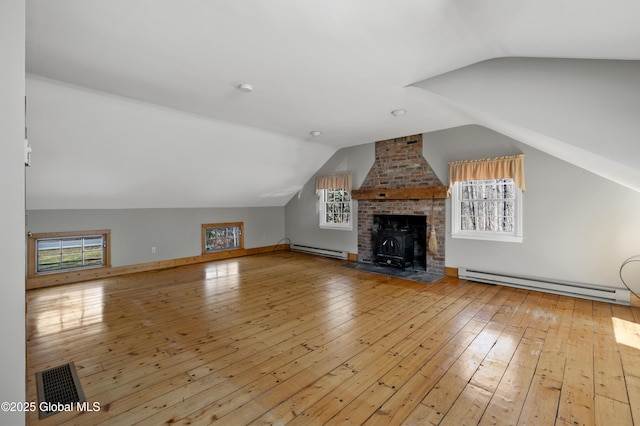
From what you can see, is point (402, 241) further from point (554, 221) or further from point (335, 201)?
point (554, 221)

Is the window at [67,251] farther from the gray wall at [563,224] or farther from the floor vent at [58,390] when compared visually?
the gray wall at [563,224]

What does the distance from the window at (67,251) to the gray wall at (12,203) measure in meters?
4.99

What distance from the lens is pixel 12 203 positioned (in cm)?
103

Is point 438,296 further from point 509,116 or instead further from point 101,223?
point 101,223

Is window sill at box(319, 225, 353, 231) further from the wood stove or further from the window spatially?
the window

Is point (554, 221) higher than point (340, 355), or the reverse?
point (554, 221)

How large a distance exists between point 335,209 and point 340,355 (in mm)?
4799

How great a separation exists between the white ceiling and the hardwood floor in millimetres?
2411

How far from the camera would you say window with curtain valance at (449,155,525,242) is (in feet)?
14.8

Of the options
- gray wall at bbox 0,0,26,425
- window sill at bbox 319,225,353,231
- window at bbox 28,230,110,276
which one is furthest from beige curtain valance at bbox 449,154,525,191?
window at bbox 28,230,110,276

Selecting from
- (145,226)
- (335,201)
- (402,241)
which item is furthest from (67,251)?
(402,241)

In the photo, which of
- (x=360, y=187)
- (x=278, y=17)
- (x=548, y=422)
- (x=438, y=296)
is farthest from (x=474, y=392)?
(x=360, y=187)

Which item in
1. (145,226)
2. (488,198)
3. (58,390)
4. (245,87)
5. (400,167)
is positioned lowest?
(58,390)

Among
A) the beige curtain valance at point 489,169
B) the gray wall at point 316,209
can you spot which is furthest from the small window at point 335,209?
the beige curtain valance at point 489,169
